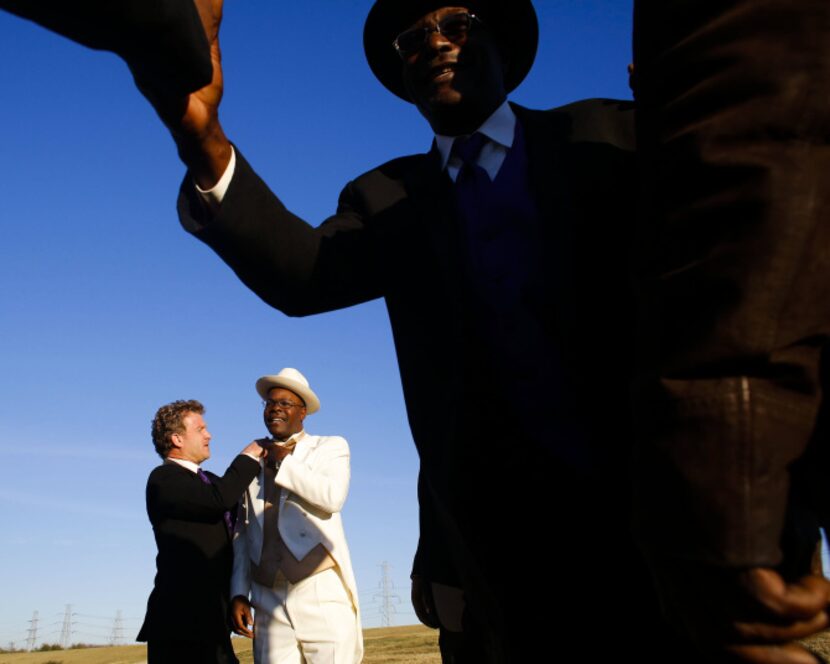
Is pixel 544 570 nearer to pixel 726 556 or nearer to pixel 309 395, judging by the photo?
pixel 726 556

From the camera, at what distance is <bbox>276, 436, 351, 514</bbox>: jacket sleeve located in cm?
594

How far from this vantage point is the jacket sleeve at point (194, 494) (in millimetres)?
5800

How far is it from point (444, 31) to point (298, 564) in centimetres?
458

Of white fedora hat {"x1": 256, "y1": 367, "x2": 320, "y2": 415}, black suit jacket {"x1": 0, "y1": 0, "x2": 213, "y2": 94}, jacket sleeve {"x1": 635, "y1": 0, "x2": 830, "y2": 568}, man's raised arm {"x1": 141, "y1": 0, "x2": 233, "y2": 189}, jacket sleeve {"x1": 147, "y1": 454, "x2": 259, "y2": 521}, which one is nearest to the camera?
jacket sleeve {"x1": 635, "y1": 0, "x2": 830, "y2": 568}

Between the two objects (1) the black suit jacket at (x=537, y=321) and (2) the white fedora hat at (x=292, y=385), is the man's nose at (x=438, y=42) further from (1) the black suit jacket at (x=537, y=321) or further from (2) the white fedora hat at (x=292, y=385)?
(2) the white fedora hat at (x=292, y=385)

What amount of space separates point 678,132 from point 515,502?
96cm

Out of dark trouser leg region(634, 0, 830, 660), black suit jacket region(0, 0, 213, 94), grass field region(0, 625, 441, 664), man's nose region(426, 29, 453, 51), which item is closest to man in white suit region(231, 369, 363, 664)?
grass field region(0, 625, 441, 664)

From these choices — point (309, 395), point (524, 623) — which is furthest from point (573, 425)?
point (309, 395)

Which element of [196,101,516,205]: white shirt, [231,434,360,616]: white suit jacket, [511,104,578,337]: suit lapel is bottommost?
[511,104,578,337]: suit lapel

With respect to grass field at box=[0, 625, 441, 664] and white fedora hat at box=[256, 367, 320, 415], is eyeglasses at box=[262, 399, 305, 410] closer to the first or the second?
white fedora hat at box=[256, 367, 320, 415]

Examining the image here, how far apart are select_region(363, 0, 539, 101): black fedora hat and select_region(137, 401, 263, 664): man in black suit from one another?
13.5ft

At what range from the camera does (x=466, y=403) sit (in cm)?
184

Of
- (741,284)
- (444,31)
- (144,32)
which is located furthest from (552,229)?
(144,32)

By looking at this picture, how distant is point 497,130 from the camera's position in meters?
2.08
